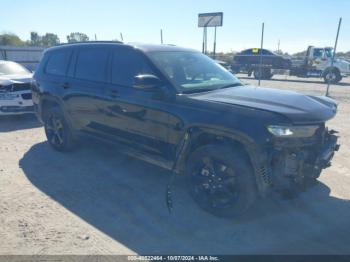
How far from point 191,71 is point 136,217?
206 centimetres

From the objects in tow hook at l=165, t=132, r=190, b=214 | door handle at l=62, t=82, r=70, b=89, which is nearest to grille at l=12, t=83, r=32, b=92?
door handle at l=62, t=82, r=70, b=89

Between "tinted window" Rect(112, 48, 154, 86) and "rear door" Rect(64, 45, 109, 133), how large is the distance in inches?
7.7

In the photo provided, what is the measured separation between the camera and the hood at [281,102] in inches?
131

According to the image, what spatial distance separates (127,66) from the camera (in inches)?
178

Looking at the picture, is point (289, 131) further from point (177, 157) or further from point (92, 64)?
point (92, 64)

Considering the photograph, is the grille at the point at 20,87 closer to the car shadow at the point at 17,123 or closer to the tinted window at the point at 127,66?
the car shadow at the point at 17,123

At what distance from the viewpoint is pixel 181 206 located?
3979 mm

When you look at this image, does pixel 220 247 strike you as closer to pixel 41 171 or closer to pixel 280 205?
pixel 280 205

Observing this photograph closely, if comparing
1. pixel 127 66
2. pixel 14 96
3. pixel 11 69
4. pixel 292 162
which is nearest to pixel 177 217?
pixel 292 162

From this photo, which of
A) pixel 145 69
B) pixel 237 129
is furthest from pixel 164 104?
pixel 237 129

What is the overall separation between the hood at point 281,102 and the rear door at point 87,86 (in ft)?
5.53

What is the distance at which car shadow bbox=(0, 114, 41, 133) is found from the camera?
791 centimetres

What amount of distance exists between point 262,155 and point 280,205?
1.11 meters

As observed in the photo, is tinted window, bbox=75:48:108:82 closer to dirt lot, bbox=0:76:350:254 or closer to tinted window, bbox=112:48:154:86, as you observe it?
tinted window, bbox=112:48:154:86
